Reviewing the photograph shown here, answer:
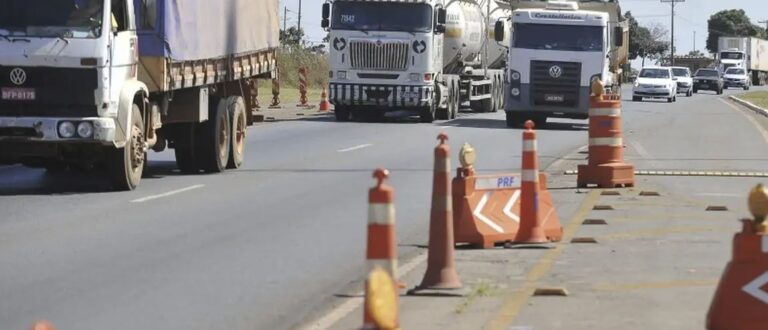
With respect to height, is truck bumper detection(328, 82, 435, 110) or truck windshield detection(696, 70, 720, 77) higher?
truck windshield detection(696, 70, 720, 77)

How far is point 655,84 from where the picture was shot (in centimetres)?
6794

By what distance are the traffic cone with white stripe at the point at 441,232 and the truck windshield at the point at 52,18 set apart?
7705mm

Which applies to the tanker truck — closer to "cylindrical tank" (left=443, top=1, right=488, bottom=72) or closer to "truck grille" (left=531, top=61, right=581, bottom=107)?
"cylindrical tank" (left=443, top=1, right=488, bottom=72)

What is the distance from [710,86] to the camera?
3703 inches

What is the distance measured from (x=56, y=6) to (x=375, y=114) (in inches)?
978

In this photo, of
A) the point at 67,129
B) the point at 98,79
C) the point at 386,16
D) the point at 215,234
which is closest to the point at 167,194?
the point at 67,129

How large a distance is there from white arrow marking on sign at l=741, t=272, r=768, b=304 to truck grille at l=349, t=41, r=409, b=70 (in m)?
30.2

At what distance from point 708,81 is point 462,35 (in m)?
54.2

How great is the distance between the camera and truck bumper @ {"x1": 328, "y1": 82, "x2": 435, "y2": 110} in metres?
38.7

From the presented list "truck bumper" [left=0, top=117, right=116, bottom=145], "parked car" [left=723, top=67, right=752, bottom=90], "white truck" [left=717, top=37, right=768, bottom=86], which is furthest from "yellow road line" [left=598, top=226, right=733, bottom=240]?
"white truck" [left=717, top=37, right=768, bottom=86]

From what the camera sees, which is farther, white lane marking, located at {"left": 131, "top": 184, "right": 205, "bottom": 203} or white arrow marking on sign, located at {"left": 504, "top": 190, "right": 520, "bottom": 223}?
white lane marking, located at {"left": 131, "top": 184, "right": 205, "bottom": 203}

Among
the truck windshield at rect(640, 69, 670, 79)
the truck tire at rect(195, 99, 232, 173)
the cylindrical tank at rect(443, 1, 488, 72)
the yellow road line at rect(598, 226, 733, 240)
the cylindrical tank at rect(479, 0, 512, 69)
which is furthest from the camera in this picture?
the truck windshield at rect(640, 69, 670, 79)

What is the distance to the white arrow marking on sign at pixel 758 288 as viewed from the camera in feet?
27.7

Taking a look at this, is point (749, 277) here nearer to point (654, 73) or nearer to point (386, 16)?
point (386, 16)
